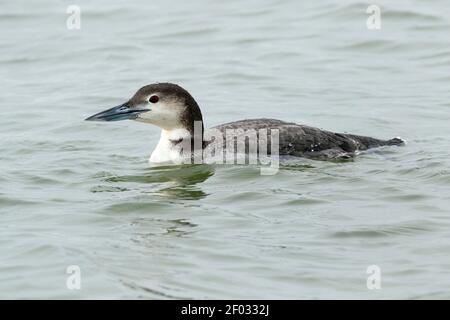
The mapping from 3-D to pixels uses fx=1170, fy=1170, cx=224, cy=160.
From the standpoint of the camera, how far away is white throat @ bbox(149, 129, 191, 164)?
11.5 metres

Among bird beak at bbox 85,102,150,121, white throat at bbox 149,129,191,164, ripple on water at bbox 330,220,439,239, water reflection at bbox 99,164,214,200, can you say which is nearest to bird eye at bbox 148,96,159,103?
bird beak at bbox 85,102,150,121

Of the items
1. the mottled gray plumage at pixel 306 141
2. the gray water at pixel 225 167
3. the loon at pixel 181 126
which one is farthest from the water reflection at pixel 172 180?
the mottled gray plumage at pixel 306 141

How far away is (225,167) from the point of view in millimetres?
11422

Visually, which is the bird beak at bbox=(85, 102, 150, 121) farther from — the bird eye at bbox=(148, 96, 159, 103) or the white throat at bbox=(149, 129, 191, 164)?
the white throat at bbox=(149, 129, 191, 164)

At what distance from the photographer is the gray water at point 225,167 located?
8500 millimetres

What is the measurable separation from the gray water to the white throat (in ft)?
0.40

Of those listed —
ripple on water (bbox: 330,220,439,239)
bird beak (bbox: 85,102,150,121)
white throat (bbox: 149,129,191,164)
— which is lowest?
ripple on water (bbox: 330,220,439,239)

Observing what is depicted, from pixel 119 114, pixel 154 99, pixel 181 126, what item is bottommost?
pixel 181 126

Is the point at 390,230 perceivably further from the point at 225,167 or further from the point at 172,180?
the point at 172,180

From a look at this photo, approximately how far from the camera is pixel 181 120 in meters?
A: 11.6

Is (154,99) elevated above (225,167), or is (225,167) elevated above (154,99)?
(154,99)

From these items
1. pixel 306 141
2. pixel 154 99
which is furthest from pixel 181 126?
pixel 306 141

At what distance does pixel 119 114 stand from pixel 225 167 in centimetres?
115

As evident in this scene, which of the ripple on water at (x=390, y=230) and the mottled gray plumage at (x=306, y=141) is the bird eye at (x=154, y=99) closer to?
the mottled gray plumage at (x=306, y=141)
